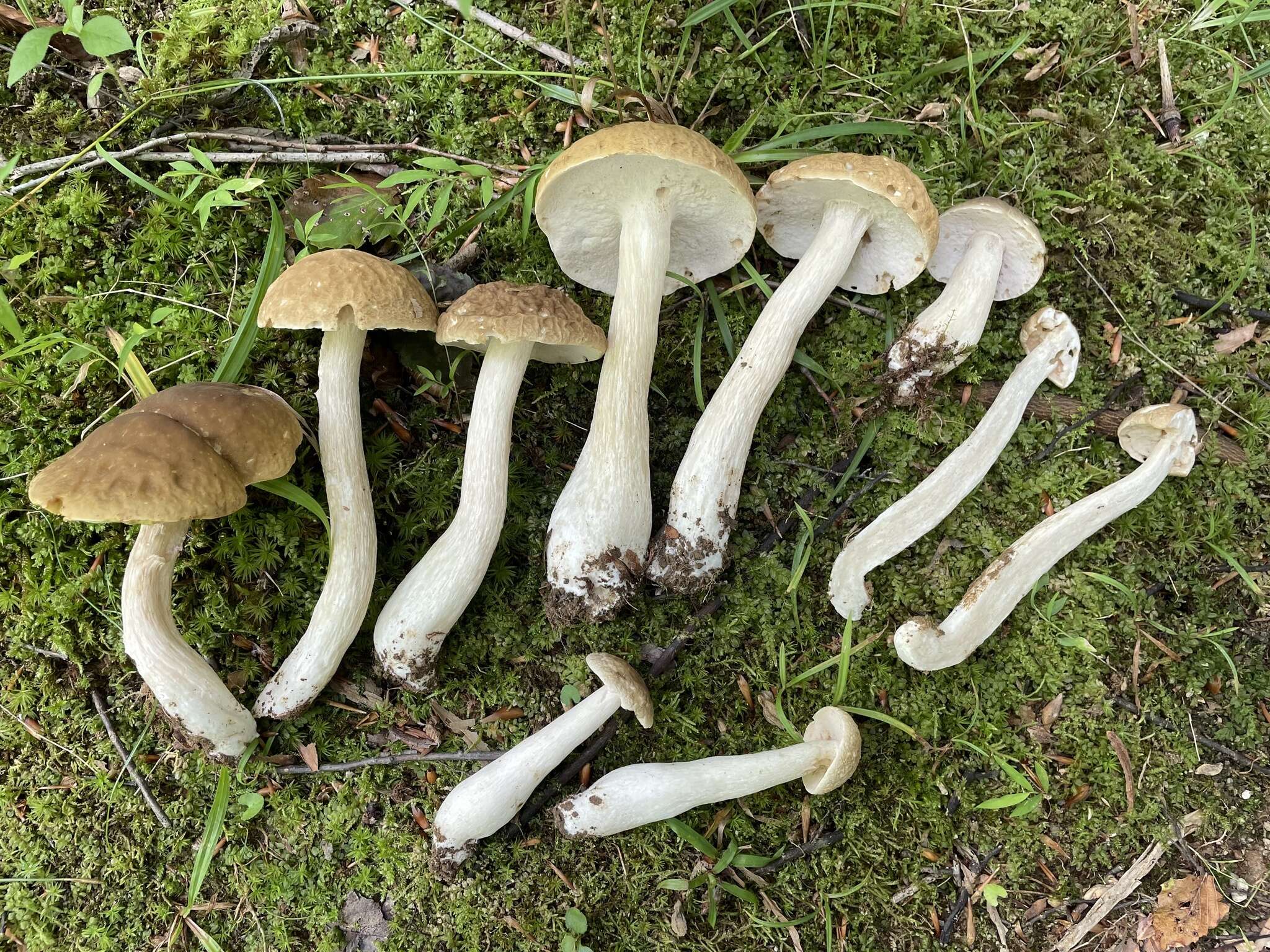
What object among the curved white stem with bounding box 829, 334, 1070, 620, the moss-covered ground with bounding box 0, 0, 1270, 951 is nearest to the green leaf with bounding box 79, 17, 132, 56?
the moss-covered ground with bounding box 0, 0, 1270, 951

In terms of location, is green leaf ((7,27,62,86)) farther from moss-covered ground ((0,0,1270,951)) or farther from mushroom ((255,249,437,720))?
mushroom ((255,249,437,720))

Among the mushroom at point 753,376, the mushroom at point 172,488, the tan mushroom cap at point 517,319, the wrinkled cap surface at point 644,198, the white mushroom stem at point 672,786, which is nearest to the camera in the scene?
the mushroom at point 172,488

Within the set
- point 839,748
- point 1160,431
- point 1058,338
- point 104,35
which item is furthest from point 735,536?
point 104,35

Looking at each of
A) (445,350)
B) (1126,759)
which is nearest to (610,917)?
(1126,759)

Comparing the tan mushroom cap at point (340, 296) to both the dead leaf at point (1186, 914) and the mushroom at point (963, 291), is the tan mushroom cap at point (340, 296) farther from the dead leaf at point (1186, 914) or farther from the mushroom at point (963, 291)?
the dead leaf at point (1186, 914)

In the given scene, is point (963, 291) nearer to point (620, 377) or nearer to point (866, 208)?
point (866, 208)

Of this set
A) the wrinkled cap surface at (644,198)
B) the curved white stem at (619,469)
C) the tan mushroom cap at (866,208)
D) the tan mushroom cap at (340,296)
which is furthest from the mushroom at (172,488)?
the tan mushroom cap at (866,208)
